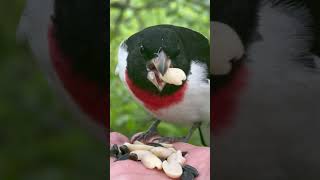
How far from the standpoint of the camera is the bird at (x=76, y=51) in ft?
3.18

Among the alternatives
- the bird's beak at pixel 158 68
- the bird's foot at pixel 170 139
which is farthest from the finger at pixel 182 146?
the bird's beak at pixel 158 68

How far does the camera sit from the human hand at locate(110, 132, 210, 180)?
104 centimetres

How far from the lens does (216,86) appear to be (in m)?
1.02

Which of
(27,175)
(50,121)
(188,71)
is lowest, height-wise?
(27,175)

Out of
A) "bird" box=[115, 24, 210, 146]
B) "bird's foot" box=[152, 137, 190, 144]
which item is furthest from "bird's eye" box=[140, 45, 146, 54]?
"bird's foot" box=[152, 137, 190, 144]

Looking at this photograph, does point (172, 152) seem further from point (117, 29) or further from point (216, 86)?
point (117, 29)

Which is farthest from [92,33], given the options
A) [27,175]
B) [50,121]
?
[27,175]

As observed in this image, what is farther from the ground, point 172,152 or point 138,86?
point 138,86

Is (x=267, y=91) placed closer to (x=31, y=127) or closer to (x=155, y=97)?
(x=155, y=97)

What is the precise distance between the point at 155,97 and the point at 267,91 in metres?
0.25

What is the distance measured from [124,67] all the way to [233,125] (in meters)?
0.27

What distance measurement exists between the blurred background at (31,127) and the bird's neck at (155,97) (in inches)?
6.9

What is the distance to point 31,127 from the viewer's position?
0.94 meters

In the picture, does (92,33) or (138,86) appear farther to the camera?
(138,86)
